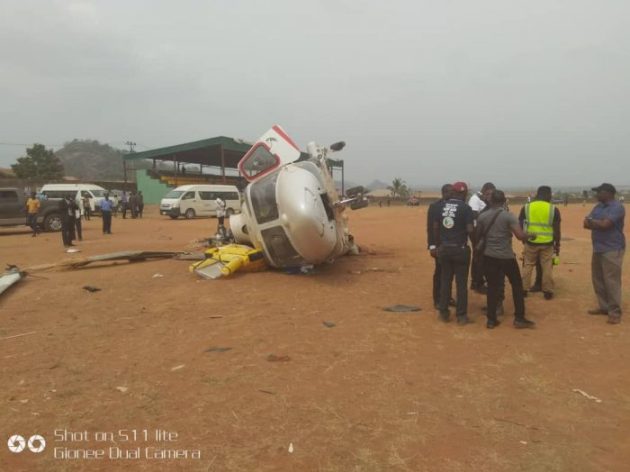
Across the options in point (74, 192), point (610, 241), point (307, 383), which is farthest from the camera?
point (74, 192)

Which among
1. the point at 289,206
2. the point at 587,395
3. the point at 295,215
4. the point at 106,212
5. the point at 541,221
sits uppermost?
the point at 289,206

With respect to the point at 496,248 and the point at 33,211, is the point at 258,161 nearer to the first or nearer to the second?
the point at 496,248

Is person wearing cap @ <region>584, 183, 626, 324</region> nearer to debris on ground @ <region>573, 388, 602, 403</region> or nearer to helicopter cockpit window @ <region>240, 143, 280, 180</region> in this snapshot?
debris on ground @ <region>573, 388, 602, 403</region>

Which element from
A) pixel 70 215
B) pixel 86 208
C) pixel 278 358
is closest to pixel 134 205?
pixel 86 208

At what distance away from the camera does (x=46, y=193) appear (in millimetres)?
27875

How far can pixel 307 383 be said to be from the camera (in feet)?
13.6

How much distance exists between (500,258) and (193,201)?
25.7 m

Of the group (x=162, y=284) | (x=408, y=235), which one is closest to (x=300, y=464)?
(x=162, y=284)

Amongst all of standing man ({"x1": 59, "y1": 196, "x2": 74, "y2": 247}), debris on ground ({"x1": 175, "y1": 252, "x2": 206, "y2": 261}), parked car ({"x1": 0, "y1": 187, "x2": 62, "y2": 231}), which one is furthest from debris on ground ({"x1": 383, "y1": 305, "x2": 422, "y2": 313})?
parked car ({"x1": 0, "y1": 187, "x2": 62, "y2": 231})

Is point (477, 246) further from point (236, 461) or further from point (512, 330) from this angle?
point (236, 461)

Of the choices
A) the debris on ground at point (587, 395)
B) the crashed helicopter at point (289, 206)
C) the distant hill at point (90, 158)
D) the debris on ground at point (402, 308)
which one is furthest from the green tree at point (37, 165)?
the debris on ground at point (587, 395)

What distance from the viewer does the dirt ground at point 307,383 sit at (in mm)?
3080

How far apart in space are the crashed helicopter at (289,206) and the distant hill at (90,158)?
9961 cm

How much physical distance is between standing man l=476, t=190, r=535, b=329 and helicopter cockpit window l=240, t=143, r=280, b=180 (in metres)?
5.28
